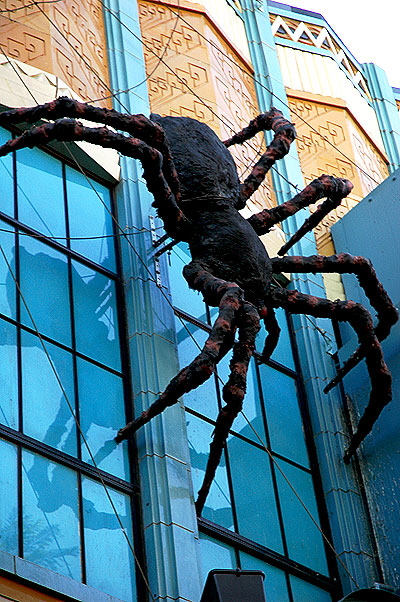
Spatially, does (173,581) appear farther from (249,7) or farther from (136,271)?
(249,7)

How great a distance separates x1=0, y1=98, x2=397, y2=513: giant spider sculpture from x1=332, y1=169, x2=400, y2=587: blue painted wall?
437mm

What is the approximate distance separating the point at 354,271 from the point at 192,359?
76.8 inches

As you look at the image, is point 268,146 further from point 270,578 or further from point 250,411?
point 270,578

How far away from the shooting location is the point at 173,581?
1126 centimetres

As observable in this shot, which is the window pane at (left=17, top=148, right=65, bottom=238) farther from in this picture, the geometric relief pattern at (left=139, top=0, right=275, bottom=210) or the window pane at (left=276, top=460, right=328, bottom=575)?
the window pane at (left=276, top=460, right=328, bottom=575)

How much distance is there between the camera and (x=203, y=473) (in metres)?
12.7

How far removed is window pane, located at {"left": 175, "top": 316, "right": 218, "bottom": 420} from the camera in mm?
13219

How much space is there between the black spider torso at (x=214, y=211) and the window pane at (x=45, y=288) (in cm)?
135

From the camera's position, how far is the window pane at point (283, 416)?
1409 centimetres

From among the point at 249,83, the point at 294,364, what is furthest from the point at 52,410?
the point at 249,83

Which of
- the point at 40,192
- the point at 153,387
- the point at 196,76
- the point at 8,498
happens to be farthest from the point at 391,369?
the point at 8,498


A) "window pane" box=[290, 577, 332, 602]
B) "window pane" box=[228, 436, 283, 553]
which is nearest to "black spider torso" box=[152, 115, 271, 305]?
"window pane" box=[228, 436, 283, 553]

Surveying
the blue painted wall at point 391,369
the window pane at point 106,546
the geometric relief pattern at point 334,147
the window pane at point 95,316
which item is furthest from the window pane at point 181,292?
the geometric relief pattern at point 334,147

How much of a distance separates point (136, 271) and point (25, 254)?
1.51m
